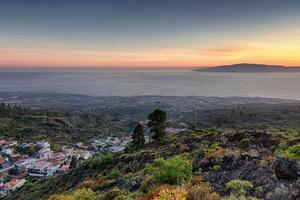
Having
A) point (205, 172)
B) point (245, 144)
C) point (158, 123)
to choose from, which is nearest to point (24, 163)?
point (158, 123)

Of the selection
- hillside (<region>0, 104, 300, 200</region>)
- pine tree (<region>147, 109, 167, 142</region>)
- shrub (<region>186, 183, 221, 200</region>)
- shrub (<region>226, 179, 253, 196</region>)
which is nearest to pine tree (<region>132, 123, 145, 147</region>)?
hillside (<region>0, 104, 300, 200</region>)

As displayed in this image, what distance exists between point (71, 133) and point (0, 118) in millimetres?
19437

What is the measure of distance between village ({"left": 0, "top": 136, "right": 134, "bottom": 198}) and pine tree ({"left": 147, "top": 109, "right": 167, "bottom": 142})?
1623 centimetres

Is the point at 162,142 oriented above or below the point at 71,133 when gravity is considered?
above

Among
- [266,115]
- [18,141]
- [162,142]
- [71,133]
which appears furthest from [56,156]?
[266,115]

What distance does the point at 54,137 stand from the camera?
75.5 meters

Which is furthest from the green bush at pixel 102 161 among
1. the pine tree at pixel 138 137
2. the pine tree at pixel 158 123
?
the pine tree at pixel 138 137

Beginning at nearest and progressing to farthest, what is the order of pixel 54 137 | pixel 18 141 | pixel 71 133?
1. pixel 18 141
2. pixel 54 137
3. pixel 71 133

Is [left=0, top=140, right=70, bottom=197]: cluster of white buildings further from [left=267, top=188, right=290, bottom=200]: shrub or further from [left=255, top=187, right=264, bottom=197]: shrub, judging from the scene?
[left=267, top=188, right=290, bottom=200]: shrub

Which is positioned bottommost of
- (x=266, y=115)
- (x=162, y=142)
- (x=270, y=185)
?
(x=266, y=115)

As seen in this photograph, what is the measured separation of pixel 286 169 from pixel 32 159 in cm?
5297

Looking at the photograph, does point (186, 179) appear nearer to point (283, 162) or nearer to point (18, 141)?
point (283, 162)

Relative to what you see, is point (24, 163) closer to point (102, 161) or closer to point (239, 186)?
point (102, 161)

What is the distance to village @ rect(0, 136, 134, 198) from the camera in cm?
4292
